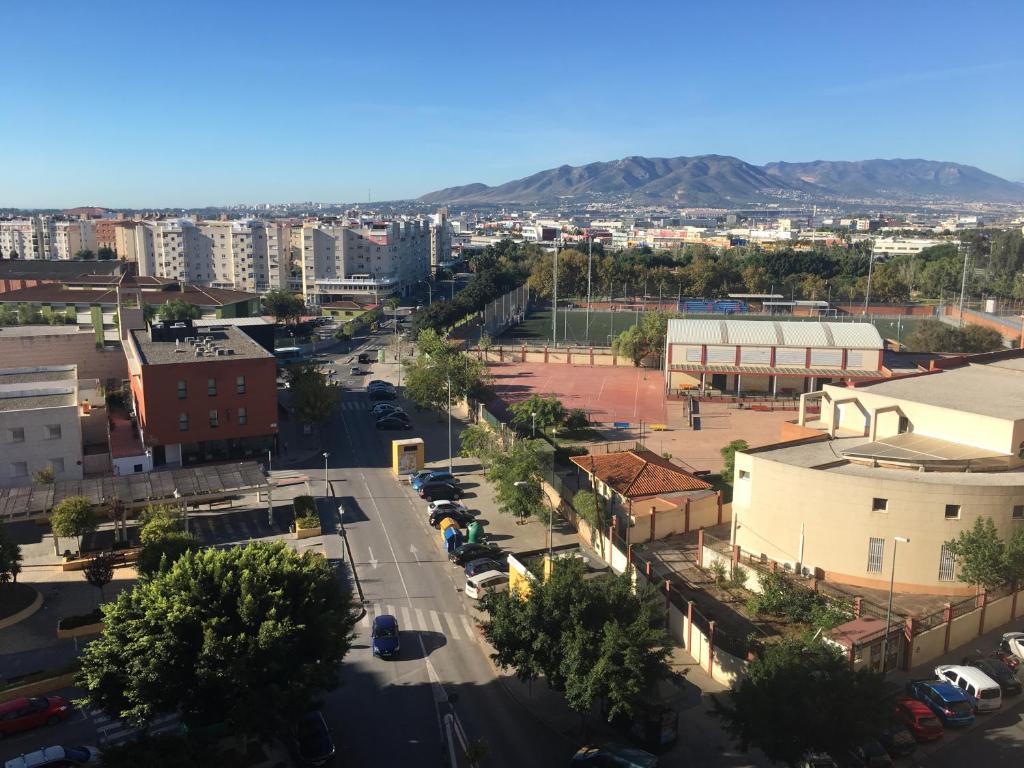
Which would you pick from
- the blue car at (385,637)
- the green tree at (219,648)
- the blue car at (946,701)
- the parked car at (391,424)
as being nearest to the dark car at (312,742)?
the green tree at (219,648)

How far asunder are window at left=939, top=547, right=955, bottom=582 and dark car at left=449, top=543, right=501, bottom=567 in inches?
481

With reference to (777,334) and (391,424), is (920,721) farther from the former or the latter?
(777,334)

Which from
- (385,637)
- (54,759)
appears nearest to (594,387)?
(385,637)

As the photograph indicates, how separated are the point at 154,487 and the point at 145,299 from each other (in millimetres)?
50864

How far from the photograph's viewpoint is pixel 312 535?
26.7 meters

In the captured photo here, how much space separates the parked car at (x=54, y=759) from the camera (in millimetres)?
14594

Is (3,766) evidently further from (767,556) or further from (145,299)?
(145,299)

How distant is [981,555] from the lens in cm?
2016

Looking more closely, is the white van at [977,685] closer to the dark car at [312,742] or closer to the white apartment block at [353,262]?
the dark car at [312,742]

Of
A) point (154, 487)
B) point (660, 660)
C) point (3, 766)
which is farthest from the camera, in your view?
point (154, 487)

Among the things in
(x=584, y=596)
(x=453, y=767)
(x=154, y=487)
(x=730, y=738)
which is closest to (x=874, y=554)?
(x=730, y=738)

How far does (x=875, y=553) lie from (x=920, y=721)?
6.01 metres

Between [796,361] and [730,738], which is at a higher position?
[796,361]

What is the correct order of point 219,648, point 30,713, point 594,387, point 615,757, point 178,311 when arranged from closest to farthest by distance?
point 219,648 → point 615,757 → point 30,713 → point 594,387 → point 178,311
